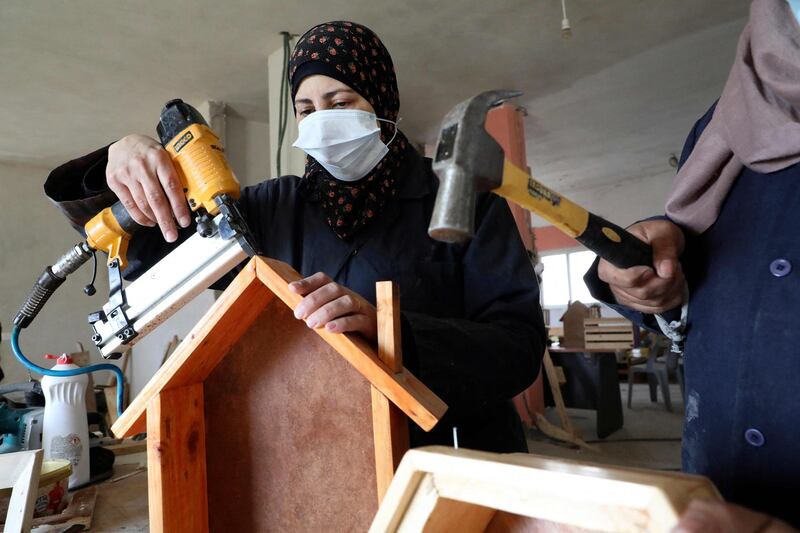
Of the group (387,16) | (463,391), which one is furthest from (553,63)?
(463,391)

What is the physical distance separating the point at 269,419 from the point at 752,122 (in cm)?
85

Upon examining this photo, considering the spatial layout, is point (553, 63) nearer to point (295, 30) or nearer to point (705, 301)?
point (295, 30)

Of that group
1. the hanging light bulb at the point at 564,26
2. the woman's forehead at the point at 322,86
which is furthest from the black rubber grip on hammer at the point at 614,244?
the hanging light bulb at the point at 564,26

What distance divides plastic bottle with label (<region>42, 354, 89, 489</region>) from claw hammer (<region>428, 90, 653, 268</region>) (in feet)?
4.18

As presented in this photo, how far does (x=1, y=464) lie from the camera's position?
916mm

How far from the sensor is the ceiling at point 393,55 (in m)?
3.06

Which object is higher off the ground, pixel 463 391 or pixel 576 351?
pixel 463 391

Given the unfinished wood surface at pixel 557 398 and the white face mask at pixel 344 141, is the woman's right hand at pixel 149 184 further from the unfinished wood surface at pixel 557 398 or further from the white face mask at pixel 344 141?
the unfinished wood surface at pixel 557 398

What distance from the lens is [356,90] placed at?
1.08 meters

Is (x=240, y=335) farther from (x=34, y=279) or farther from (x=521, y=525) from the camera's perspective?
(x=34, y=279)

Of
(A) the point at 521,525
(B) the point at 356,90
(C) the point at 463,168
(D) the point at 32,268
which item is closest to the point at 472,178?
(C) the point at 463,168

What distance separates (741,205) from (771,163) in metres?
0.08

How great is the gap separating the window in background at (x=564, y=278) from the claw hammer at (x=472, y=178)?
32.3 ft

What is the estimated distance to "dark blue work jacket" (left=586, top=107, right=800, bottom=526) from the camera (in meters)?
0.65
